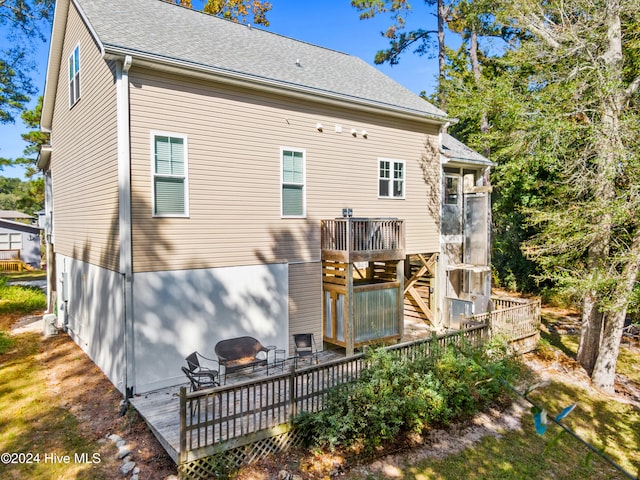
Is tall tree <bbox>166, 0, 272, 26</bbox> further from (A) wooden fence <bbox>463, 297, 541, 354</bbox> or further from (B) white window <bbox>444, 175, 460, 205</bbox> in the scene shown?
(A) wooden fence <bbox>463, 297, 541, 354</bbox>

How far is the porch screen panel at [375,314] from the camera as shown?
35.5 feet

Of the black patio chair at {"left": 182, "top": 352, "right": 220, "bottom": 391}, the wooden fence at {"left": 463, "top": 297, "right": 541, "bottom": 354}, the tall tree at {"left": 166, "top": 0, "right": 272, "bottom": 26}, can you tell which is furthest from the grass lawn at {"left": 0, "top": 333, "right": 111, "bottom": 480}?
the tall tree at {"left": 166, "top": 0, "right": 272, "bottom": 26}

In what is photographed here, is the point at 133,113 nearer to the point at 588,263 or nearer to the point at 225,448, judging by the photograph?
the point at 225,448

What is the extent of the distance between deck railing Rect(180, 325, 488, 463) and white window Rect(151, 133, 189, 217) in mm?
3988

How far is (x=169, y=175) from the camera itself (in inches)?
341

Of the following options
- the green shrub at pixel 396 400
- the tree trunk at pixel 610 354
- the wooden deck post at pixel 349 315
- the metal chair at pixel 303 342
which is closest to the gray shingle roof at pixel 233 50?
the wooden deck post at pixel 349 315

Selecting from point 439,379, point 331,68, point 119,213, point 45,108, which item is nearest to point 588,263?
point 439,379

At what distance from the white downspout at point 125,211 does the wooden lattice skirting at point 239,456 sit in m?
2.81

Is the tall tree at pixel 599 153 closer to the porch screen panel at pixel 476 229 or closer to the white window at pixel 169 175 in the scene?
the porch screen panel at pixel 476 229

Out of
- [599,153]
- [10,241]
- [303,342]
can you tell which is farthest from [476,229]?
[10,241]

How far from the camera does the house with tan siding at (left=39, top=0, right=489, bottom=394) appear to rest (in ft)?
27.6

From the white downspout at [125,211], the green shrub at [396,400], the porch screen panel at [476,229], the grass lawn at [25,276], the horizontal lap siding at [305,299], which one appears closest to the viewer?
the green shrub at [396,400]

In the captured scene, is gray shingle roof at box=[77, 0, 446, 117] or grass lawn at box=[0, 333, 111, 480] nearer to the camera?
grass lawn at box=[0, 333, 111, 480]

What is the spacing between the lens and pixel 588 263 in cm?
1145
